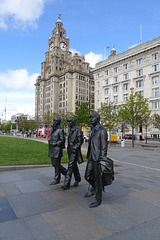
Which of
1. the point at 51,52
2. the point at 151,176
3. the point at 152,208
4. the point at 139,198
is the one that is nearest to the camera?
the point at 152,208

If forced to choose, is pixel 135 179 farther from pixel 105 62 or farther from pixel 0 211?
pixel 105 62

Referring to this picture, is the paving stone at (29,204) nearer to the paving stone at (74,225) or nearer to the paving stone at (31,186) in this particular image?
the paving stone at (74,225)

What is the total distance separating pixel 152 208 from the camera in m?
4.02

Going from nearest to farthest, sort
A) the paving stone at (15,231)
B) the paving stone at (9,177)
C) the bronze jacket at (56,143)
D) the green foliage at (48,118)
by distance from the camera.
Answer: the paving stone at (15,231)
the bronze jacket at (56,143)
the paving stone at (9,177)
the green foliage at (48,118)

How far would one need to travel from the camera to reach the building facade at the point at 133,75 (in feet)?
141

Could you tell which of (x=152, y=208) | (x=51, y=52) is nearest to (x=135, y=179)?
(x=152, y=208)

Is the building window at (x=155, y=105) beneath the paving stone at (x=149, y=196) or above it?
above

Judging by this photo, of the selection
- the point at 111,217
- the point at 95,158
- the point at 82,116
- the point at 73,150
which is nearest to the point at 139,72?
the point at 82,116

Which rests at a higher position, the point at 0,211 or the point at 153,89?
the point at 153,89

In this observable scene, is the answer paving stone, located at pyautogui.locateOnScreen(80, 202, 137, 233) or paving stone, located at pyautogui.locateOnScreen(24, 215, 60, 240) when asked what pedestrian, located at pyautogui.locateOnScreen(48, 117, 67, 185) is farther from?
paving stone, located at pyautogui.locateOnScreen(24, 215, 60, 240)

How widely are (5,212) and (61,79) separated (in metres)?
88.7

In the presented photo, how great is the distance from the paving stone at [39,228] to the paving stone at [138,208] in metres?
1.69

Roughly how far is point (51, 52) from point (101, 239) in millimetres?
103976

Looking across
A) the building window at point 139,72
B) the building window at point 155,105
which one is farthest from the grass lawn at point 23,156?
the building window at point 139,72
